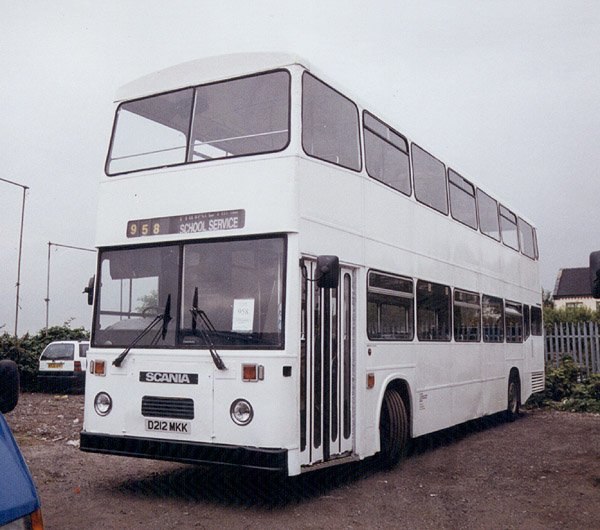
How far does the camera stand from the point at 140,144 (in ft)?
27.7

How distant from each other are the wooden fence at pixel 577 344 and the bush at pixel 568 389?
0.51 m

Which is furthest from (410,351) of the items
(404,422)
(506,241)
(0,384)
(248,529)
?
(0,384)

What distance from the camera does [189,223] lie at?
7684 millimetres

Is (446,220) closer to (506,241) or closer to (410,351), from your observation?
(410,351)

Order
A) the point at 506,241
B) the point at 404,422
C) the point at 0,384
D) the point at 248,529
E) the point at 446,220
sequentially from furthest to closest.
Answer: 1. the point at 506,241
2. the point at 446,220
3. the point at 404,422
4. the point at 248,529
5. the point at 0,384

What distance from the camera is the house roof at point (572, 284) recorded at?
6562 centimetres

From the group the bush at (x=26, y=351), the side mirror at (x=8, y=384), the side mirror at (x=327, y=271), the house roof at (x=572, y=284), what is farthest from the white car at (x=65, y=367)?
the house roof at (x=572, y=284)

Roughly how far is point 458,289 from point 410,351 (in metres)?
2.40

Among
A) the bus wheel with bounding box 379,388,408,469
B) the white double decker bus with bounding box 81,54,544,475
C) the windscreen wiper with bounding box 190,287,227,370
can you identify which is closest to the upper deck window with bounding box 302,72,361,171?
the white double decker bus with bounding box 81,54,544,475

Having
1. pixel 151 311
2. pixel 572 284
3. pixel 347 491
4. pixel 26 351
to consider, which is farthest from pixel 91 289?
pixel 572 284

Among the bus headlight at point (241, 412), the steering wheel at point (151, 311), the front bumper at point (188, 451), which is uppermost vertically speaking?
the steering wheel at point (151, 311)

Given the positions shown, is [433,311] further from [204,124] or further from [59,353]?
[59,353]

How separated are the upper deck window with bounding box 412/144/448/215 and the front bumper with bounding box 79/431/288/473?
5.04 meters

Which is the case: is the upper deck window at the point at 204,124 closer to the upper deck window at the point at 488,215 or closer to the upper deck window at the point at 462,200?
the upper deck window at the point at 462,200
